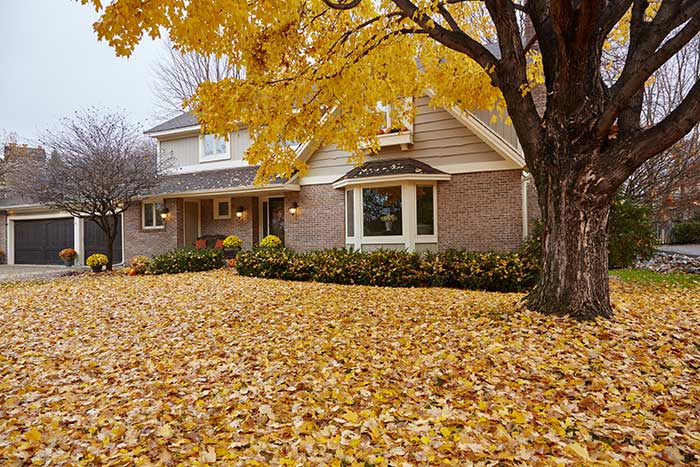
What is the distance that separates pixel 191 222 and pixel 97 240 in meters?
5.27

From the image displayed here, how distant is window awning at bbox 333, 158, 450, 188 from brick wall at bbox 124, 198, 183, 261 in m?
7.11

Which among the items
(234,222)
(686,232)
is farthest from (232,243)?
(686,232)

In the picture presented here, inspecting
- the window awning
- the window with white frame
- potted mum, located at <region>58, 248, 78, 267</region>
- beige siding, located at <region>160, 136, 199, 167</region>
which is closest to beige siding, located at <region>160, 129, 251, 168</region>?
beige siding, located at <region>160, 136, 199, 167</region>

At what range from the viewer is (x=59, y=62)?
2197 inches

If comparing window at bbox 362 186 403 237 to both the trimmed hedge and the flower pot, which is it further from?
the flower pot

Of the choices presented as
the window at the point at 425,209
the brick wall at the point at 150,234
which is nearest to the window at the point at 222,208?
the brick wall at the point at 150,234

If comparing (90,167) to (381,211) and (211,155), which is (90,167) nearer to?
(211,155)

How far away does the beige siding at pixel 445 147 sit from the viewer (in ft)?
37.2

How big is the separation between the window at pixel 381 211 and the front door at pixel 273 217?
4.52 meters

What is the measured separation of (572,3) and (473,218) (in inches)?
278

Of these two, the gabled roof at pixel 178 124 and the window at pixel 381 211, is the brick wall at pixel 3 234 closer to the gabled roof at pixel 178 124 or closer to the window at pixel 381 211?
the gabled roof at pixel 178 124

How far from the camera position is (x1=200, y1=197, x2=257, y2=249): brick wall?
1574 centimetres

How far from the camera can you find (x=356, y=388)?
12.4 ft

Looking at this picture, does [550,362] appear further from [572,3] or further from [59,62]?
[59,62]
